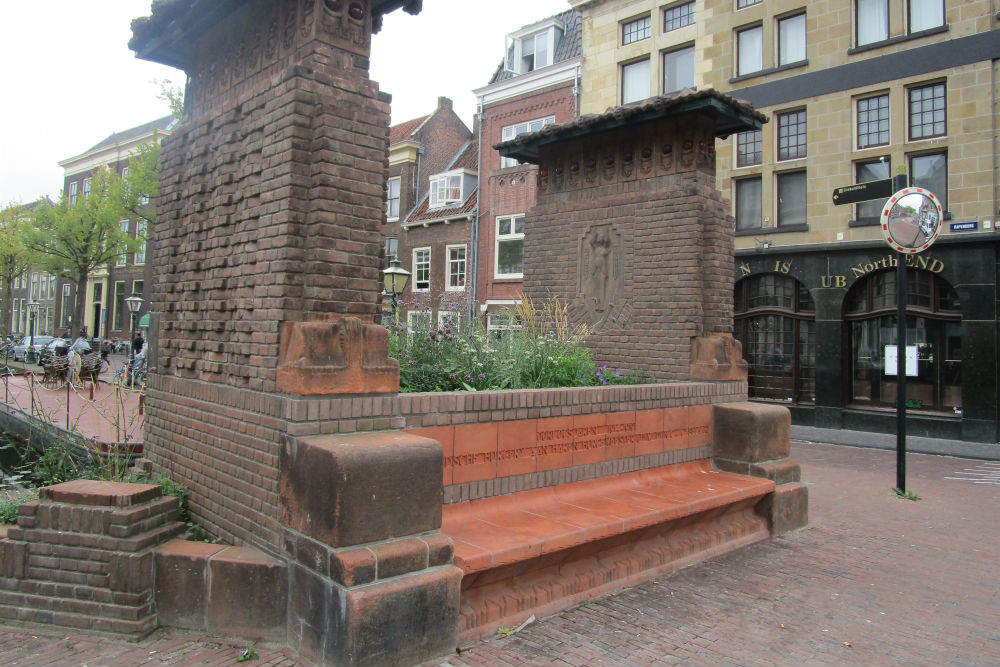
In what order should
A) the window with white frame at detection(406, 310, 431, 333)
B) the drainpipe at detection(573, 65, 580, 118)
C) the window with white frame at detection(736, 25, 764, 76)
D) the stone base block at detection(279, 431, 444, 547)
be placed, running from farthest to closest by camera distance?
the drainpipe at detection(573, 65, 580, 118) → the window with white frame at detection(736, 25, 764, 76) → the window with white frame at detection(406, 310, 431, 333) → the stone base block at detection(279, 431, 444, 547)

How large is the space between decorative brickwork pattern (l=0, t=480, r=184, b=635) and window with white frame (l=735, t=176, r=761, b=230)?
17.9 metres

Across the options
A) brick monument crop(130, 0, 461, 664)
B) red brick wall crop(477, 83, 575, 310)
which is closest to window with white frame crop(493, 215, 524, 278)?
red brick wall crop(477, 83, 575, 310)

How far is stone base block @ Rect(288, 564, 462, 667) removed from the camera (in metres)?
3.22

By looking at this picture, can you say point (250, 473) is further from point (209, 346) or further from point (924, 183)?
point (924, 183)

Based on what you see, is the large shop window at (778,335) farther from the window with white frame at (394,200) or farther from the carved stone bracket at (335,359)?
the window with white frame at (394,200)

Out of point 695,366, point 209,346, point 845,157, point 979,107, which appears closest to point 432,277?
point 845,157

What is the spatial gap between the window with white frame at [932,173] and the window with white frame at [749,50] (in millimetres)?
5186

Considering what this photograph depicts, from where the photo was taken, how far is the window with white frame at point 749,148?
60.7 ft

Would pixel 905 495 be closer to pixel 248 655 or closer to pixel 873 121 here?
pixel 248 655

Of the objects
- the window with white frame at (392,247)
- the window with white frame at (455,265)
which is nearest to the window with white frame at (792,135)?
the window with white frame at (455,265)

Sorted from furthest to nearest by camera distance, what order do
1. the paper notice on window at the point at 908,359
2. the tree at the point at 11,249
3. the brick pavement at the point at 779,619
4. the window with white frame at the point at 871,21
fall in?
the tree at the point at 11,249, the window with white frame at the point at 871,21, the paper notice on window at the point at 908,359, the brick pavement at the point at 779,619

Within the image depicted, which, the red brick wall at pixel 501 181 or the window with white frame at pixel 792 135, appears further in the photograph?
the red brick wall at pixel 501 181

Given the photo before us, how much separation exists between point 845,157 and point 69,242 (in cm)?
3195

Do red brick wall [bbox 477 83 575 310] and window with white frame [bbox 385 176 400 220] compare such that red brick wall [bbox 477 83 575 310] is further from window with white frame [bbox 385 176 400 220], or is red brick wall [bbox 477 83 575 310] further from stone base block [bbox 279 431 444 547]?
stone base block [bbox 279 431 444 547]
